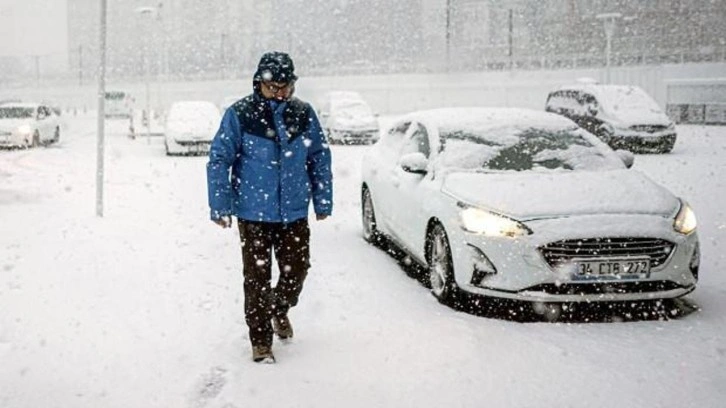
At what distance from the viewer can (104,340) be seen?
5.04m

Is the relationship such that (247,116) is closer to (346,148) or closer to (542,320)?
(542,320)

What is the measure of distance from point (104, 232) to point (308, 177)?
5.42 metres

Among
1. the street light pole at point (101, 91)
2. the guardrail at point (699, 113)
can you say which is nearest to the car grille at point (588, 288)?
the street light pole at point (101, 91)

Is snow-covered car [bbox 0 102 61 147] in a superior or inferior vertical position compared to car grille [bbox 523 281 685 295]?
superior

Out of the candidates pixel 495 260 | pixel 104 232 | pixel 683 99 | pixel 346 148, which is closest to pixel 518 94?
pixel 683 99

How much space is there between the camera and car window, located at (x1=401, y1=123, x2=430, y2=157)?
707 centimetres

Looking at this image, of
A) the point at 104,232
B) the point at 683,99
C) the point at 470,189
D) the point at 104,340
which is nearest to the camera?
the point at 104,340

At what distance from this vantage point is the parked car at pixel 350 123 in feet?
80.8

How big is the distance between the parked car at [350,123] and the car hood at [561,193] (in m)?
18.5

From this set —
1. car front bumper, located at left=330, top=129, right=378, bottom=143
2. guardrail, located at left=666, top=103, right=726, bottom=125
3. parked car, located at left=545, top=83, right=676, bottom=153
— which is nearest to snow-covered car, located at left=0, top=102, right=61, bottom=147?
car front bumper, located at left=330, top=129, right=378, bottom=143

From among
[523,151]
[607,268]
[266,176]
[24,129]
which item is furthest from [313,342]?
[24,129]

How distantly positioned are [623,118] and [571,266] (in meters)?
16.2

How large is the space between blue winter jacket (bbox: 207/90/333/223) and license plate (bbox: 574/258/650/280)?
1.93 metres

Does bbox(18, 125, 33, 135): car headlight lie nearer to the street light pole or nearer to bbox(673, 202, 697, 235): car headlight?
the street light pole
